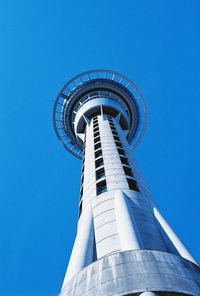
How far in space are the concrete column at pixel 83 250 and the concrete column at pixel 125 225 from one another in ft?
6.79

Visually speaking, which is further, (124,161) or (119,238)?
(124,161)

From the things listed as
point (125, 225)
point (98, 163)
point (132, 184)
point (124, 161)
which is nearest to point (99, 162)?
point (98, 163)

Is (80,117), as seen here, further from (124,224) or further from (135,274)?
(135,274)

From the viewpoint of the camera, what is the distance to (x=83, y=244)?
19219mm

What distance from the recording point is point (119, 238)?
1898 centimetres

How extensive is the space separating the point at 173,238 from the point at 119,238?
3.58 meters

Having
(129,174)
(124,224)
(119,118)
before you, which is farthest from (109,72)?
(124,224)

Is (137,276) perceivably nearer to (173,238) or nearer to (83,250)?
(83,250)

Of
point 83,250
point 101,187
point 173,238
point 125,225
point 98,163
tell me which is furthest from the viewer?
point 98,163

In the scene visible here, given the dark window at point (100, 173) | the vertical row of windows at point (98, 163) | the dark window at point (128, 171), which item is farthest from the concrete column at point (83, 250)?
the dark window at point (128, 171)

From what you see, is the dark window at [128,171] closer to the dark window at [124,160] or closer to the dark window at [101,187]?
the dark window at [124,160]

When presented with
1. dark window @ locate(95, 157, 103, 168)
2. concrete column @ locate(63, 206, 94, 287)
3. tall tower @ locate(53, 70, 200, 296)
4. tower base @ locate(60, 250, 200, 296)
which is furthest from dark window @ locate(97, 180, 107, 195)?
tower base @ locate(60, 250, 200, 296)

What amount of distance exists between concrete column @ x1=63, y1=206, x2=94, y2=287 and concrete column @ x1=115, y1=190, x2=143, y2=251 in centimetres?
207

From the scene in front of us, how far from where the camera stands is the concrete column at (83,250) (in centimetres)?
1677
